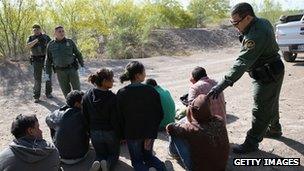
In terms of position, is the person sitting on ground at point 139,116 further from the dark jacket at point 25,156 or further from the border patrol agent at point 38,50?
the border patrol agent at point 38,50

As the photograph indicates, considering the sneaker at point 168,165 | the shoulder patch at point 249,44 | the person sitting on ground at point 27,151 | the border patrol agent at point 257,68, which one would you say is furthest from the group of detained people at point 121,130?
the shoulder patch at point 249,44

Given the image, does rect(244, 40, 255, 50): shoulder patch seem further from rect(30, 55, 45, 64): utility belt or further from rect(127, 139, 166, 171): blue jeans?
rect(30, 55, 45, 64): utility belt

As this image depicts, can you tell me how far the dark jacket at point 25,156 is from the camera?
3740 millimetres

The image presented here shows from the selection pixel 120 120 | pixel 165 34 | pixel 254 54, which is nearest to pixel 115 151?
pixel 120 120

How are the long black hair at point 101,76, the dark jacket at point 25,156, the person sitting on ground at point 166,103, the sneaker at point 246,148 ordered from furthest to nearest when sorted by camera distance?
1. the person sitting on ground at point 166,103
2. the sneaker at point 246,148
3. the long black hair at point 101,76
4. the dark jacket at point 25,156

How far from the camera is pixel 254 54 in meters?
4.49

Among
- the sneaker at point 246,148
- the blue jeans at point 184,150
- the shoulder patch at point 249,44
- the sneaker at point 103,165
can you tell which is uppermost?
the shoulder patch at point 249,44

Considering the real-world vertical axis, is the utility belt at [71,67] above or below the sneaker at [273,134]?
above

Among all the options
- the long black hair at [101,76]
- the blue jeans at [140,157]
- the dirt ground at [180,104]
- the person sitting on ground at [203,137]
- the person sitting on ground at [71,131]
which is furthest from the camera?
the dirt ground at [180,104]

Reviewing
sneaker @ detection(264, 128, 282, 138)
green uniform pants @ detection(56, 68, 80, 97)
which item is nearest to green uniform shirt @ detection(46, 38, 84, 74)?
green uniform pants @ detection(56, 68, 80, 97)

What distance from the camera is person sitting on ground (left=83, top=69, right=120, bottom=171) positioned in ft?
15.4

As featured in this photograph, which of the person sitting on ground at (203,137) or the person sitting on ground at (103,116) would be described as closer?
the person sitting on ground at (203,137)

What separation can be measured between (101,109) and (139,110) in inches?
17.7

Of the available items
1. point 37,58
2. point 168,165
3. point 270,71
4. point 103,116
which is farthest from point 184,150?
point 37,58
